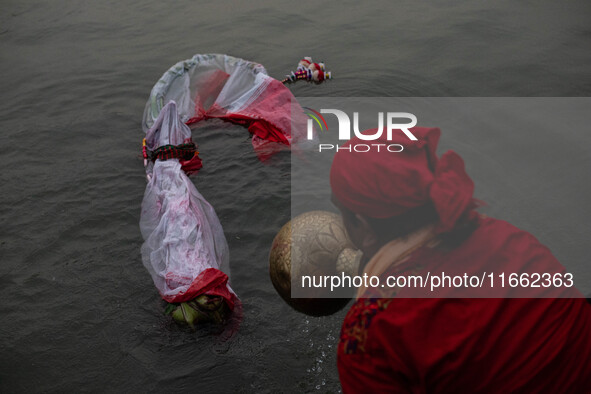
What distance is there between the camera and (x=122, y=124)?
16.2 ft

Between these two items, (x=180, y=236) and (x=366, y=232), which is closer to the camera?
(x=366, y=232)

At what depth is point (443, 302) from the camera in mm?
1251

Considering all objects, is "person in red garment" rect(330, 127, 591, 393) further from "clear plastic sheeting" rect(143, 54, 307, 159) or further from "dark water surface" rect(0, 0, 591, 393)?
"clear plastic sheeting" rect(143, 54, 307, 159)

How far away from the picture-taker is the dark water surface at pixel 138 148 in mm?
2787

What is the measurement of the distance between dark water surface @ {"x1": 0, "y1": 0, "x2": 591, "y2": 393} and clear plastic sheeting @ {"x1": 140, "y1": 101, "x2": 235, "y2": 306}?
0.46 ft

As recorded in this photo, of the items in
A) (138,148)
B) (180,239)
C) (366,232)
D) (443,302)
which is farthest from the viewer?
(138,148)

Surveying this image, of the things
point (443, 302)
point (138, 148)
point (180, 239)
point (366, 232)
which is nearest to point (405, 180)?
point (366, 232)

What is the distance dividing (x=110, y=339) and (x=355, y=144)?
84.8 inches

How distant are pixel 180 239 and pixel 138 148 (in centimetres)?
171

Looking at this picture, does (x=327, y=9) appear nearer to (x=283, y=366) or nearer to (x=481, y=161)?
(x=481, y=161)

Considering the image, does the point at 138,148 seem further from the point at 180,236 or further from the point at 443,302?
the point at 443,302

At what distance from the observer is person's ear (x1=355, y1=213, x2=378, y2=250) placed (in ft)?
4.46

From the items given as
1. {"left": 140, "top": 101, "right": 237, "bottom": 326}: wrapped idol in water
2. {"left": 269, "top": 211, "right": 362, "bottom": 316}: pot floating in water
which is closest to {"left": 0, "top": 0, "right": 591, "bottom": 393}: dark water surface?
{"left": 140, "top": 101, "right": 237, "bottom": 326}: wrapped idol in water

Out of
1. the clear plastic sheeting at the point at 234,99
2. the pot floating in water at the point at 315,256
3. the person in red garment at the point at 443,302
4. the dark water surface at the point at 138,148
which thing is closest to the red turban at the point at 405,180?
the person in red garment at the point at 443,302
